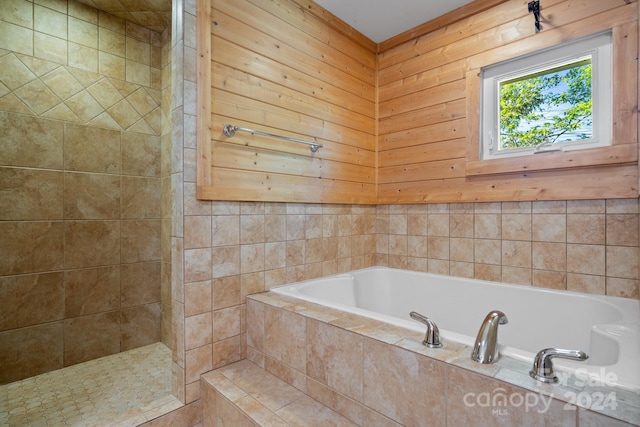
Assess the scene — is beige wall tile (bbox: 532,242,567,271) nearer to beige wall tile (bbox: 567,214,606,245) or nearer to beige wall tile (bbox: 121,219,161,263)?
beige wall tile (bbox: 567,214,606,245)

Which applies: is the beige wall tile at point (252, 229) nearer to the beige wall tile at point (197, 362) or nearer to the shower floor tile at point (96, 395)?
the beige wall tile at point (197, 362)

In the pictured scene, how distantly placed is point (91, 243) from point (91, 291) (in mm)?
332

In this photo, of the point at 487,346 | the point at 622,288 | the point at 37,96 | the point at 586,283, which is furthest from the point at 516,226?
the point at 37,96

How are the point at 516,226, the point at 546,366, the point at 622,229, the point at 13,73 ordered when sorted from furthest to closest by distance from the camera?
the point at 516,226, the point at 13,73, the point at 622,229, the point at 546,366

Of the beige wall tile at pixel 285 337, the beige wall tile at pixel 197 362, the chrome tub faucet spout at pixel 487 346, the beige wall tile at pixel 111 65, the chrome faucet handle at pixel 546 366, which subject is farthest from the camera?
the beige wall tile at pixel 111 65

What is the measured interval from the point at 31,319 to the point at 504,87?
3413 millimetres

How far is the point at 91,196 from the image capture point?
217 cm

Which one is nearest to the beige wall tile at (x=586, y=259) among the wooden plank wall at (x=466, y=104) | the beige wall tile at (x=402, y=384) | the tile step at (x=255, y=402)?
the wooden plank wall at (x=466, y=104)

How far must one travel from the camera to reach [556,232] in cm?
185

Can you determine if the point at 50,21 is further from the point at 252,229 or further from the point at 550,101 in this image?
the point at 550,101

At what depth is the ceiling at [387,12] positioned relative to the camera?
222 centimetres

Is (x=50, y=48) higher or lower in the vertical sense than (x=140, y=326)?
higher

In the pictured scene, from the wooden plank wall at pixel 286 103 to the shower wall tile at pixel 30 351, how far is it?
4.87 feet

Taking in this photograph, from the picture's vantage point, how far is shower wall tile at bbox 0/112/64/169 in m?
1.85
